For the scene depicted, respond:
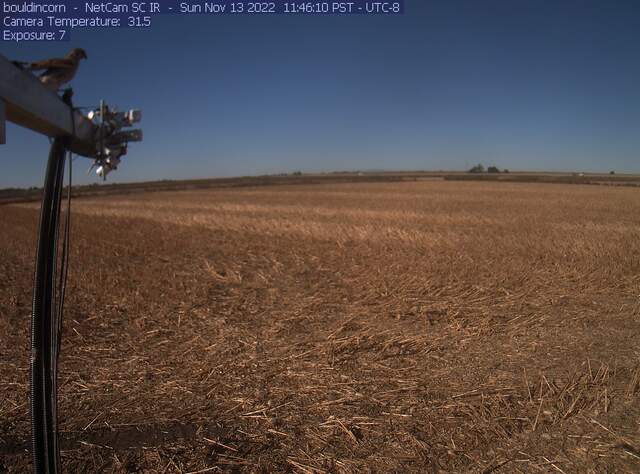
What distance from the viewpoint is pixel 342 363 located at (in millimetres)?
4789

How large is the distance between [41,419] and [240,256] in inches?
358

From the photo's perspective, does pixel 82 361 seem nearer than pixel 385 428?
No

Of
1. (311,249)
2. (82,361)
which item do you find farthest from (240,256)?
(82,361)

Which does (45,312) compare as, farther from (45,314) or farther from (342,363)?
(342,363)

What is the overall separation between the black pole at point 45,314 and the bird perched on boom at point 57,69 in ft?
0.91

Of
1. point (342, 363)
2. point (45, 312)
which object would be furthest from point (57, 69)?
point (342, 363)

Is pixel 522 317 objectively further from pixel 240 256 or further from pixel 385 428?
pixel 240 256

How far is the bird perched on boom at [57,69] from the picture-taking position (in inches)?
83.4

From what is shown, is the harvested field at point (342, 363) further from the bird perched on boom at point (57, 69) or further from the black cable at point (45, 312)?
the bird perched on boom at point (57, 69)

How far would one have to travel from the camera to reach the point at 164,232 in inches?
621

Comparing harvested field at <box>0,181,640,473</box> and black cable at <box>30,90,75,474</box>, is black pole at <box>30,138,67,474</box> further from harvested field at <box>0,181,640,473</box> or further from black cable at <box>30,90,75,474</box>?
harvested field at <box>0,181,640,473</box>

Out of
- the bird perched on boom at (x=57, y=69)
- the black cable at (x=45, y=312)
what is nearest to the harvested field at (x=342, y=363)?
the black cable at (x=45, y=312)

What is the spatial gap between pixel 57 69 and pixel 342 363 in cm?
377

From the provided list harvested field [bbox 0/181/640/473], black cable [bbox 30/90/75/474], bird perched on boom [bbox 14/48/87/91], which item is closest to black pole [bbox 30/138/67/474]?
black cable [bbox 30/90/75/474]
